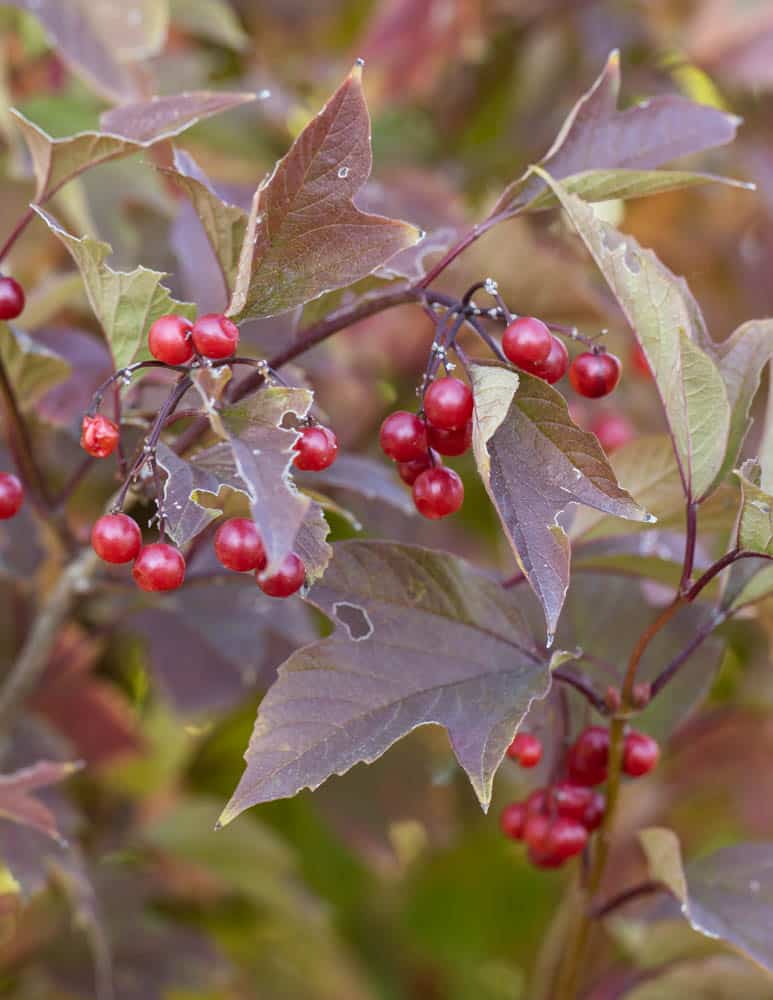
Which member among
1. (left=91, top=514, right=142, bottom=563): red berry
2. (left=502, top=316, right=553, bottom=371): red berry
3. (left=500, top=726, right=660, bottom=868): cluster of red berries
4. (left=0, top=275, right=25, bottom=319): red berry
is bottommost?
(left=500, top=726, right=660, bottom=868): cluster of red berries

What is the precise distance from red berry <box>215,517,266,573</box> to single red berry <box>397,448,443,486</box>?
0.10 meters

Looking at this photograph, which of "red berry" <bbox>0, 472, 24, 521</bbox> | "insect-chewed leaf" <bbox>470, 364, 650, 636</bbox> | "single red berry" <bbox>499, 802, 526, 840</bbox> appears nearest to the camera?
"insect-chewed leaf" <bbox>470, 364, 650, 636</bbox>

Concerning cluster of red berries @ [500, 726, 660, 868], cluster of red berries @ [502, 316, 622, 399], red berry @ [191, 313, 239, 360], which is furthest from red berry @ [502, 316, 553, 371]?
cluster of red berries @ [500, 726, 660, 868]

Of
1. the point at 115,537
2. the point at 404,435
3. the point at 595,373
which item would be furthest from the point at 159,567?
the point at 595,373

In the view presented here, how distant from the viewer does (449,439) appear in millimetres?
539

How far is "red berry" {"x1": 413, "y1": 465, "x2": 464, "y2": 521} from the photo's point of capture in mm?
537

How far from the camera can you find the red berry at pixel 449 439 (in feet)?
1.75

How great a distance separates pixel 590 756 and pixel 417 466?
0.22 metres

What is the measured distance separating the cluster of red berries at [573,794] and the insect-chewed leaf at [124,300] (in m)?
0.30

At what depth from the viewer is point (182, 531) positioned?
0.47 m

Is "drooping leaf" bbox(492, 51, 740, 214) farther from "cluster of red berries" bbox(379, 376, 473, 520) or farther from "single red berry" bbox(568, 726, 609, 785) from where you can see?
"single red berry" bbox(568, 726, 609, 785)

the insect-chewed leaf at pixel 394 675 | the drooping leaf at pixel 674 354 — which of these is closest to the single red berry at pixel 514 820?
the insect-chewed leaf at pixel 394 675

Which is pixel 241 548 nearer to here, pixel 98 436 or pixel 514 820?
pixel 98 436

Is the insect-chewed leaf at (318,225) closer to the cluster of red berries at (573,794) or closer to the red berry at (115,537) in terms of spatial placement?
the red berry at (115,537)
